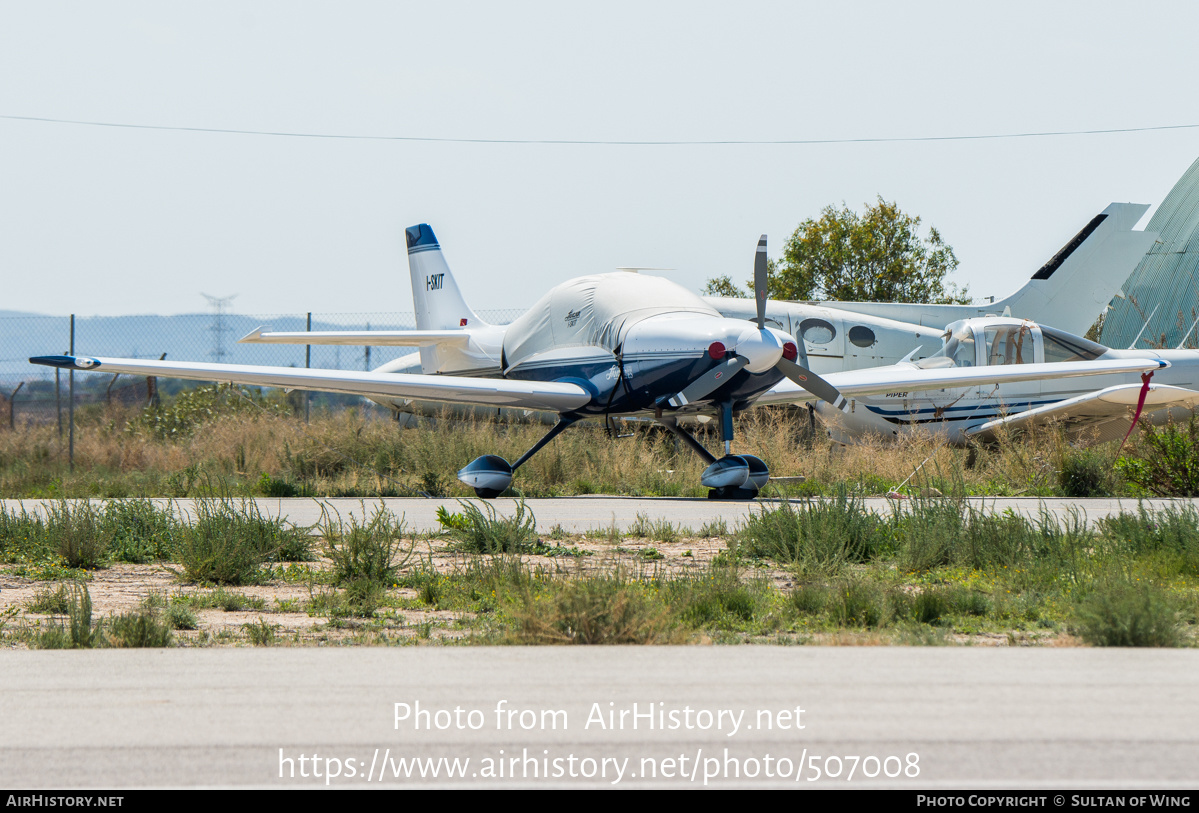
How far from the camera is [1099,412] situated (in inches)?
628

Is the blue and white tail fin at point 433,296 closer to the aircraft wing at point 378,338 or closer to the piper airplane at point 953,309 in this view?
the aircraft wing at point 378,338

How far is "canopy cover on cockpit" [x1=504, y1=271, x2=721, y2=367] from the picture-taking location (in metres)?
14.5

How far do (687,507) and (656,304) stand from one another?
11.2 feet

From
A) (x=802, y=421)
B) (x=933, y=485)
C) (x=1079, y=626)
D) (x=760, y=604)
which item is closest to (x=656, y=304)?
(x=933, y=485)

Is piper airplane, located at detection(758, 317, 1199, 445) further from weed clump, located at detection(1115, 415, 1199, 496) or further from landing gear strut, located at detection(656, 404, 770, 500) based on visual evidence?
landing gear strut, located at detection(656, 404, 770, 500)

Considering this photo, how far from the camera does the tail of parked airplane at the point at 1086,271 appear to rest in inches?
895

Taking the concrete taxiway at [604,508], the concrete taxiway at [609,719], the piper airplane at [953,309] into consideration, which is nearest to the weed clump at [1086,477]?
the concrete taxiway at [604,508]

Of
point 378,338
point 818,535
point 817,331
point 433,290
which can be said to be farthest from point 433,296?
point 818,535

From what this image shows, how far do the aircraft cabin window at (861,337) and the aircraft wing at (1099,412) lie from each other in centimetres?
305

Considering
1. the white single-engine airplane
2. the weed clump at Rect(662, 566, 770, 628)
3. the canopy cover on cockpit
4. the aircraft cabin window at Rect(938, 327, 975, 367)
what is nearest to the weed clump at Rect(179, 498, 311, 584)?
the weed clump at Rect(662, 566, 770, 628)

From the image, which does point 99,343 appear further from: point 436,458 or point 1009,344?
point 1009,344

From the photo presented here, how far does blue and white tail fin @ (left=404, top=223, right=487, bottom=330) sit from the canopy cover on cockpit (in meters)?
5.49

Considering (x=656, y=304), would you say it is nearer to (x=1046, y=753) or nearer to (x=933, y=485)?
(x=933, y=485)

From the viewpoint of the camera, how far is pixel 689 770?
2.90 meters
